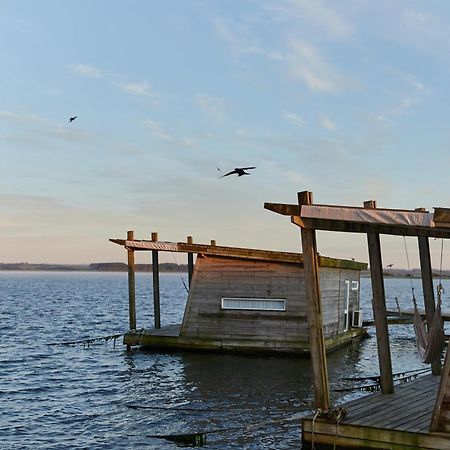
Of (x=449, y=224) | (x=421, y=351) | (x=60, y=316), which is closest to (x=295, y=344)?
(x=421, y=351)

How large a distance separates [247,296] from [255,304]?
430 millimetres

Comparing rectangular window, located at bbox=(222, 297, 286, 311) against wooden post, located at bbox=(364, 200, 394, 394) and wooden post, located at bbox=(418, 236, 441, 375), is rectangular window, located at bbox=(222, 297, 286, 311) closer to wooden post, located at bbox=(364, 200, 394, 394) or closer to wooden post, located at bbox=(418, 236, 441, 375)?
wooden post, located at bbox=(418, 236, 441, 375)

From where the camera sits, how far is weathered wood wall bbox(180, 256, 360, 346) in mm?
23047

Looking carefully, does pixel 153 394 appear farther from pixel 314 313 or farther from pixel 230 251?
pixel 314 313

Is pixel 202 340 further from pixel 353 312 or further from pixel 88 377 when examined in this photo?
pixel 353 312

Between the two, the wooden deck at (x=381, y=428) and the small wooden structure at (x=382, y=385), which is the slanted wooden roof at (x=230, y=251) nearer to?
the small wooden structure at (x=382, y=385)

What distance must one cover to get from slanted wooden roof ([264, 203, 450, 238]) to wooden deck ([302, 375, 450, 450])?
3.18 meters

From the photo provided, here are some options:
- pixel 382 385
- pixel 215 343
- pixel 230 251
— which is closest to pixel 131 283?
pixel 215 343

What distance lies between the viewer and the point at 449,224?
888cm

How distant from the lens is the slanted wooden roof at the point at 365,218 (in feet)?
30.1

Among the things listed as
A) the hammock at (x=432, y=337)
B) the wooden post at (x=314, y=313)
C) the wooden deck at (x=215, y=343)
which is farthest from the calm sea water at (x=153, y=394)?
the hammock at (x=432, y=337)

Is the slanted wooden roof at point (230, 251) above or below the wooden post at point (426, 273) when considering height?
above

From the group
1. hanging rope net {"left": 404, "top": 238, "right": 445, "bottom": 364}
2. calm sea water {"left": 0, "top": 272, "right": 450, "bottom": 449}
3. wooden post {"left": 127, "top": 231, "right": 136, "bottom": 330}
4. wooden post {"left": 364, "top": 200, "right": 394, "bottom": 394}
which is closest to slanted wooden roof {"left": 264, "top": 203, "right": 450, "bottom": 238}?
wooden post {"left": 364, "top": 200, "right": 394, "bottom": 394}

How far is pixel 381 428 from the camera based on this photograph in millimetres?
9984
